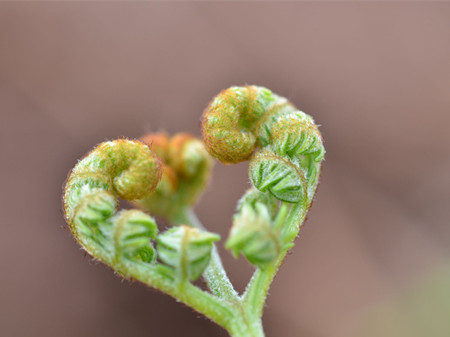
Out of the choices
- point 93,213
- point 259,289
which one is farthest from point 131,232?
point 259,289

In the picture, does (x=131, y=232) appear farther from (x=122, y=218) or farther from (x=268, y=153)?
(x=268, y=153)

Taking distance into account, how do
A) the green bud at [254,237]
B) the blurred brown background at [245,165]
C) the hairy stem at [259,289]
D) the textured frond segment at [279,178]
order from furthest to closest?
the blurred brown background at [245,165]
the textured frond segment at [279,178]
the hairy stem at [259,289]
the green bud at [254,237]

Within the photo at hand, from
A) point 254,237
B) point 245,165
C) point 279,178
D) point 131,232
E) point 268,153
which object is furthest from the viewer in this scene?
point 245,165

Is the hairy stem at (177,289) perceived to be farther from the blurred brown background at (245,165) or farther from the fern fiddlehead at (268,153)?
the blurred brown background at (245,165)

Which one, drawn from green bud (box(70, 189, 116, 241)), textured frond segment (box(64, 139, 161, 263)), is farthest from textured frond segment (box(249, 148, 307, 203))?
green bud (box(70, 189, 116, 241))

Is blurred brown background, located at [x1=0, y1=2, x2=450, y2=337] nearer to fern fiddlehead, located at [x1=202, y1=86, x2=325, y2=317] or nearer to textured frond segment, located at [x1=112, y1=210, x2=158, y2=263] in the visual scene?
fern fiddlehead, located at [x1=202, y1=86, x2=325, y2=317]

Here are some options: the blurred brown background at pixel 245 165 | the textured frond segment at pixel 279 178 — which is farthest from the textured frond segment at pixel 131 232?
the blurred brown background at pixel 245 165

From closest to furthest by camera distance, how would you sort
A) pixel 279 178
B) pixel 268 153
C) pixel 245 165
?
pixel 279 178, pixel 268 153, pixel 245 165
